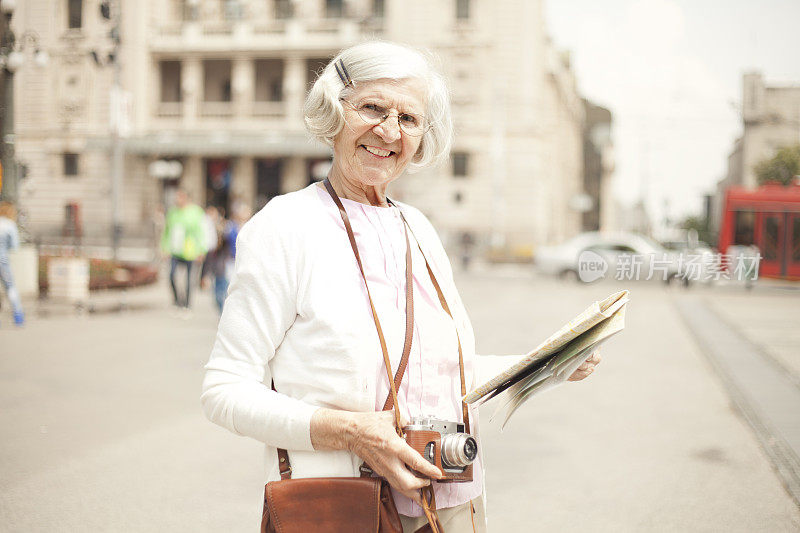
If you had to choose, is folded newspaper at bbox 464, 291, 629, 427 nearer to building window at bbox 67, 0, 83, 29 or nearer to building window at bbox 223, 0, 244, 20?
building window at bbox 67, 0, 83, 29

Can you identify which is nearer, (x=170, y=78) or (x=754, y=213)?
(x=754, y=213)

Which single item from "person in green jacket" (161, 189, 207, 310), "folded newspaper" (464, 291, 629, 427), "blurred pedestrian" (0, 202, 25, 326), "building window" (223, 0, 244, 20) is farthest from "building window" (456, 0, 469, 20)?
"folded newspaper" (464, 291, 629, 427)

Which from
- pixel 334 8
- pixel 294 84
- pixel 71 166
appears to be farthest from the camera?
pixel 334 8

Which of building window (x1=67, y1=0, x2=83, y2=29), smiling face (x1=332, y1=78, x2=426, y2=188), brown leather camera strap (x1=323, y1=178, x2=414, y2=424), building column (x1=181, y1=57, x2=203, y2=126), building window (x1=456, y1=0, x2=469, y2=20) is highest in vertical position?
building window (x1=456, y1=0, x2=469, y2=20)

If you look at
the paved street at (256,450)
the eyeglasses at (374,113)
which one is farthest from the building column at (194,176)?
the eyeglasses at (374,113)

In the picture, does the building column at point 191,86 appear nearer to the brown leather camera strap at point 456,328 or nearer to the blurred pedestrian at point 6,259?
the blurred pedestrian at point 6,259

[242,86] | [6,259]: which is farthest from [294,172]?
[6,259]

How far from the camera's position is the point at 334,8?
44.3 metres

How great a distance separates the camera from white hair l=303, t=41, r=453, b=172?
6.52ft

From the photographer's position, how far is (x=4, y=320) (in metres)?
12.0

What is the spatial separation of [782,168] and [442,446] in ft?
94.2

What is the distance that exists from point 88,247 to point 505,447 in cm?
2892

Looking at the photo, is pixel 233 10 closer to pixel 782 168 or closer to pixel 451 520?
pixel 782 168

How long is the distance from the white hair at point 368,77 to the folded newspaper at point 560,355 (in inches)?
26.0
